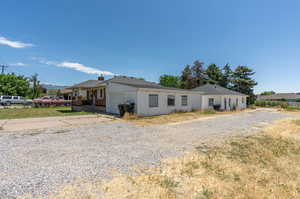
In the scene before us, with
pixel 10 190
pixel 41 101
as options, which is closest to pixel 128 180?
pixel 10 190

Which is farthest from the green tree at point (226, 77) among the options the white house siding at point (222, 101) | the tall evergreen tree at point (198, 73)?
the white house siding at point (222, 101)

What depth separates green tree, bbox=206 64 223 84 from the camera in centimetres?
3328

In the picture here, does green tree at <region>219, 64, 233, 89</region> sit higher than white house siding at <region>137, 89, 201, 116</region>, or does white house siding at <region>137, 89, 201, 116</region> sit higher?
green tree at <region>219, 64, 233, 89</region>

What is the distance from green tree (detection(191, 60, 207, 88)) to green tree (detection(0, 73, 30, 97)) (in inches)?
1541

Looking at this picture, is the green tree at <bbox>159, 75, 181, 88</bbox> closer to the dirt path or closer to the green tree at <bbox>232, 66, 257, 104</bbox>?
the green tree at <bbox>232, 66, 257, 104</bbox>

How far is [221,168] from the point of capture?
3.17m

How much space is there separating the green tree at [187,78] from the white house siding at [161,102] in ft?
58.9

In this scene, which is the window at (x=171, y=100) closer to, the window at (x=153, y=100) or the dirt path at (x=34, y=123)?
the window at (x=153, y=100)

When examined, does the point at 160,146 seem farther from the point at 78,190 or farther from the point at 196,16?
the point at 196,16

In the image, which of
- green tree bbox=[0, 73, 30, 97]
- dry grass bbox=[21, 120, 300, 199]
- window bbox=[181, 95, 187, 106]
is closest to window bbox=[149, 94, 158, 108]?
window bbox=[181, 95, 187, 106]

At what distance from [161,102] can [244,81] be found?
2631cm

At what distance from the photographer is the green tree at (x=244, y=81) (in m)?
29.8

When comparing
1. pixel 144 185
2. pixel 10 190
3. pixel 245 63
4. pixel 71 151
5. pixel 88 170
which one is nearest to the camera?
pixel 10 190

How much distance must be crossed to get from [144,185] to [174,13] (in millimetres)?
14450
